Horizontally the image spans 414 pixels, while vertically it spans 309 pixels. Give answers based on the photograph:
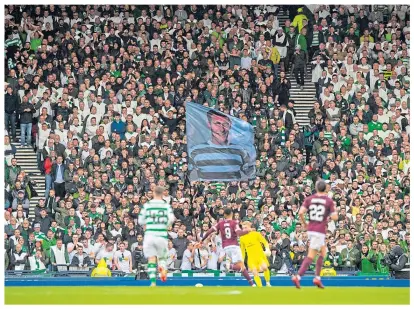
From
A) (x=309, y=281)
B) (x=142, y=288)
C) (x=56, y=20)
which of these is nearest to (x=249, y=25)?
(x=56, y=20)

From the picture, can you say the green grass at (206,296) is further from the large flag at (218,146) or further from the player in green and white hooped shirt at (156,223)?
the large flag at (218,146)

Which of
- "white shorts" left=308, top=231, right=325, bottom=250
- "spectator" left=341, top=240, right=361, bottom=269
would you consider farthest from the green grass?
"spectator" left=341, top=240, right=361, bottom=269

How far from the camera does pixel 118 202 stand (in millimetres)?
25812

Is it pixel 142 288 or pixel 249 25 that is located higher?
pixel 249 25

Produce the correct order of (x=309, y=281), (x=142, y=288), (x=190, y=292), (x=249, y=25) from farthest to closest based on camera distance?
(x=249, y=25)
(x=309, y=281)
(x=142, y=288)
(x=190, y=292)

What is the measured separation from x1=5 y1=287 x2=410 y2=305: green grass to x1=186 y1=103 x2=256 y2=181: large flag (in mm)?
7032

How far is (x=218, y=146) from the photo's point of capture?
2727 cm

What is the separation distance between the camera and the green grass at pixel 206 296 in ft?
59.1

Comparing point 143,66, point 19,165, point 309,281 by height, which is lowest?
point 309,281

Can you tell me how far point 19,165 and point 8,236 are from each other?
296 centimetres

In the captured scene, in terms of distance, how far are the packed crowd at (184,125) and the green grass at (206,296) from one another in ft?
13.6

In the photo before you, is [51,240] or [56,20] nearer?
[51,240]

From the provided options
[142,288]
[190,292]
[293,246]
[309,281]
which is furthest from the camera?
[293,246]

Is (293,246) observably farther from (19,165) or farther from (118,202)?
(19,165)
